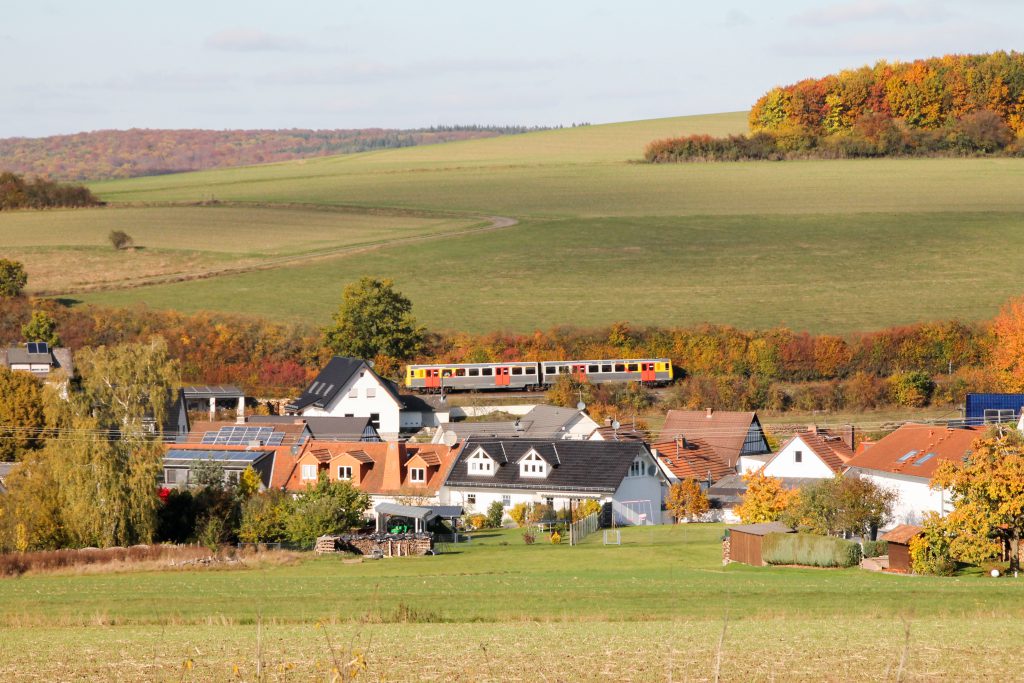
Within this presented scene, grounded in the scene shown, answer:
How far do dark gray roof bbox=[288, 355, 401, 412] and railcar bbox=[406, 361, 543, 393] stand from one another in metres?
3.57

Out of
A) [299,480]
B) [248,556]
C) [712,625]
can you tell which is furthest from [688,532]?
[712,625]

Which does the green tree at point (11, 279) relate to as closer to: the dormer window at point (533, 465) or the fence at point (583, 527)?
the dormer window at point (533, 465)

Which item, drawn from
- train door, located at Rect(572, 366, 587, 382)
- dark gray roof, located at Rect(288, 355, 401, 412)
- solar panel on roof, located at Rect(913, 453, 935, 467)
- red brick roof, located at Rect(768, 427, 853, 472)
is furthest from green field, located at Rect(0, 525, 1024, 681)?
train door, located at Rect(572, 366, 587, 382)

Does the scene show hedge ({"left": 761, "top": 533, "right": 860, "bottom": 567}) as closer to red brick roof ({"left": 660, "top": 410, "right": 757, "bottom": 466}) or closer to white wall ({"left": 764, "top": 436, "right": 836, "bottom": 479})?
white wall ({"left": 764, "top": 436, "right": 836, "bottom": 479})

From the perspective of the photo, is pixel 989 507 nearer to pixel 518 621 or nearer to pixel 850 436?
pixel 518 621

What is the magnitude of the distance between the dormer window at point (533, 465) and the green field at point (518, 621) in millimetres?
15188

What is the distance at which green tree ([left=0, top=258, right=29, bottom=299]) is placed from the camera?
95.2 m

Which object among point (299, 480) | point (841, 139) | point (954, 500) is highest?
point (841, 139)

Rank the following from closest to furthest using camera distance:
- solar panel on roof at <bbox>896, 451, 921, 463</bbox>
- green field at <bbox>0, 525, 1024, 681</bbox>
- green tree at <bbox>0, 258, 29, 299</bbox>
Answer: green field at <bbox>0, 525, 1024, 681</bbox>, solar panel on roof at <bbox>896, 451, 921, 463</bbox>, green tree at <bbox>0, 258, 29, 299</bbox>

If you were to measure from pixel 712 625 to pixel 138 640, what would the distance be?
361 inches

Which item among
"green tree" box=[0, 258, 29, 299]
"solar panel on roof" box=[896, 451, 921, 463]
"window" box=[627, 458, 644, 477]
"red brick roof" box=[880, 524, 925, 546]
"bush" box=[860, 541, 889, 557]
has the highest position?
"green tree" box=[0, 258, 29, 299]

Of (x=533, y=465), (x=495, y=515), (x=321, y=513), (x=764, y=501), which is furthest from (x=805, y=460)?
(x=321, y=513)

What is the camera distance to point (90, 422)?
153 ft

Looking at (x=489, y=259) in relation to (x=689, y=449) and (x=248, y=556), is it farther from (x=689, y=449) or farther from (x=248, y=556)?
(x=248, y=556)
